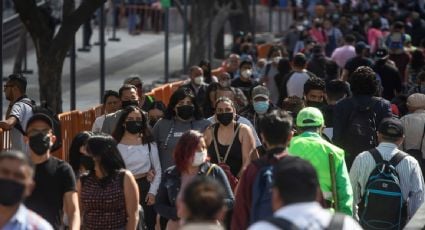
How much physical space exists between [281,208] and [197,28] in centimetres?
2426

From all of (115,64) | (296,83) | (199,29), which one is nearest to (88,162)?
(296,83)

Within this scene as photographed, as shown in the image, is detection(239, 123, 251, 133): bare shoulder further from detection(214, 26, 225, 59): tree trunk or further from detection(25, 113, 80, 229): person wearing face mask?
detection(214, 26, 225, 59): tree trunk

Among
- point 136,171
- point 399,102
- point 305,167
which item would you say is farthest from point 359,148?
point 305,167

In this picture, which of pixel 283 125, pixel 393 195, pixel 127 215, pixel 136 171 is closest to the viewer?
pixel 283 125

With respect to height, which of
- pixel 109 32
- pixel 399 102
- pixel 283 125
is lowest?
pixel 109 32

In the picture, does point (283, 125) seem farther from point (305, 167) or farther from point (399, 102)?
point (399, 102)

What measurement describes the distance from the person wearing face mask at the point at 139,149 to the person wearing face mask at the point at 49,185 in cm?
253

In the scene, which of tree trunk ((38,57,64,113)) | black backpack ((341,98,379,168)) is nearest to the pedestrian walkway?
tree trunk ((38,57,64,113))

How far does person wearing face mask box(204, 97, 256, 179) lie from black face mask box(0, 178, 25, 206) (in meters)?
4.85

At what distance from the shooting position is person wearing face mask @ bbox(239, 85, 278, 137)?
13.8m

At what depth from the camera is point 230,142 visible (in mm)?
11836

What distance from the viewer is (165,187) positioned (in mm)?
9539

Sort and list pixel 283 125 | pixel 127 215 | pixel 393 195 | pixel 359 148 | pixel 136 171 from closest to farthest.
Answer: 1. pixel 283 125
2. pixel 127 215
3. pixel 393 195
4. pixel 136 171
5. pixel 359 148

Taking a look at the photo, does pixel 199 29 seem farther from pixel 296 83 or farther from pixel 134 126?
pixel 134 126
